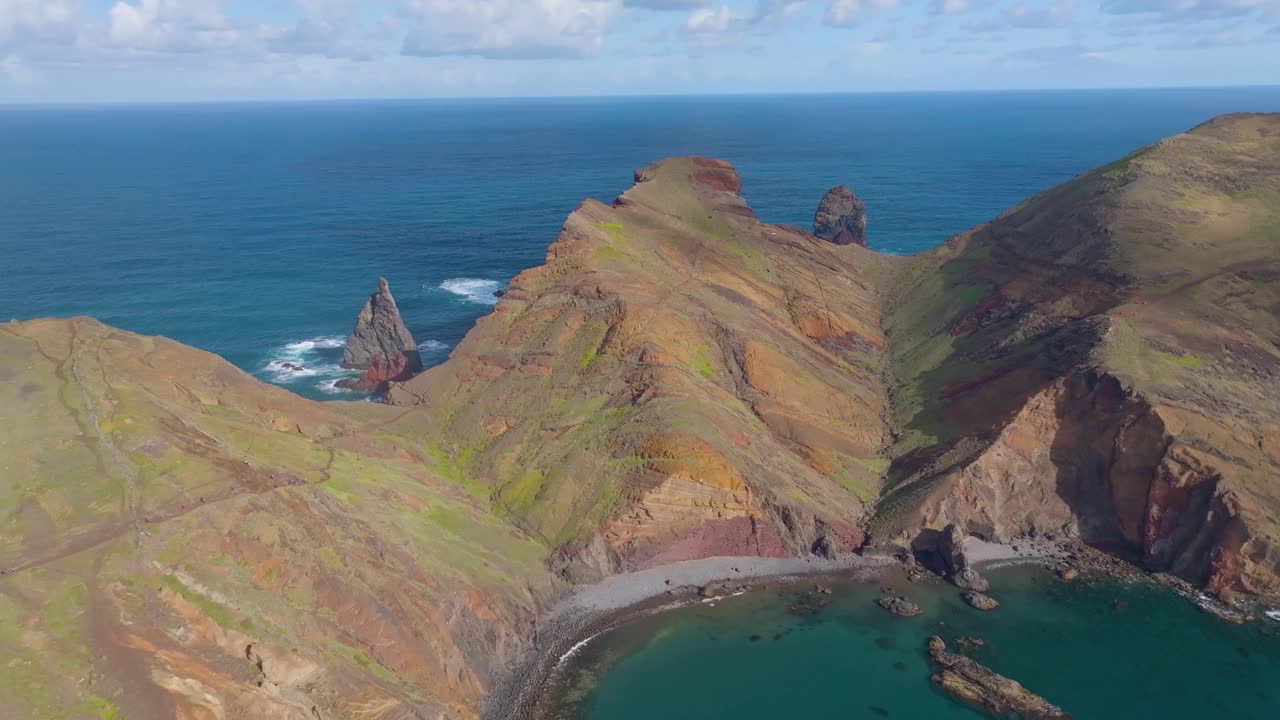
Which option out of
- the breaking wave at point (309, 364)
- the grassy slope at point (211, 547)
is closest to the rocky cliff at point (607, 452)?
the grassy slope at point (211, 547)

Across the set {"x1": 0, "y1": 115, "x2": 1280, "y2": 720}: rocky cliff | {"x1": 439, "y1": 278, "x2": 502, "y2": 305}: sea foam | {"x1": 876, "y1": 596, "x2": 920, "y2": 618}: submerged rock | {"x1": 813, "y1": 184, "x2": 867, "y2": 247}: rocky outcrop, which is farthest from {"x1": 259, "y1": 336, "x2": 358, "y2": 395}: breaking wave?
{"x1": 813, "y1": 184, "x2": 867, "y2": 247}: rocky outcrop

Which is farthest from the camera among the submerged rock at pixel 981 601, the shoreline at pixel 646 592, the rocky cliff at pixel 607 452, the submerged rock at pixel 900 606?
the submerged rock at pixel 981 601

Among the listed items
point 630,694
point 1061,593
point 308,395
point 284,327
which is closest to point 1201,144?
point 1061,593

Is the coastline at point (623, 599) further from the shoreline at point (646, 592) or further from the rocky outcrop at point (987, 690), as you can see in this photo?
the rocky outcrop at point (987, 690)

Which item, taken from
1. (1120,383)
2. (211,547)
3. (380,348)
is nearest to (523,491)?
(211,547)

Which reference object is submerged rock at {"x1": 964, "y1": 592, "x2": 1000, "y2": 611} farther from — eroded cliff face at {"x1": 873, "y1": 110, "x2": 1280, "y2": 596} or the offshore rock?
eroded cliff face at {"x1": 873, "y1": 110, "x2": 1280, "y2": 596}

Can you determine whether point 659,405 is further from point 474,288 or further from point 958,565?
point 474,288
